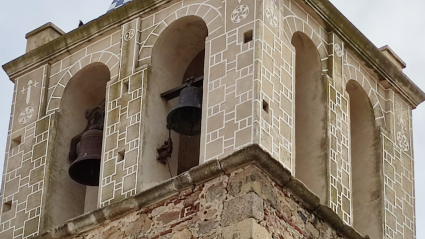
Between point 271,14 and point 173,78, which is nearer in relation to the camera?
point 271,14

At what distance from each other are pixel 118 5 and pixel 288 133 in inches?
157

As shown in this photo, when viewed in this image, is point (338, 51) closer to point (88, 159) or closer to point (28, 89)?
point (88, 159)

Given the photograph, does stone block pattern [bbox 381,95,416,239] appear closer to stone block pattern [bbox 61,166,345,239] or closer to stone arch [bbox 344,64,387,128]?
stone arch [bbox 344,64,387,128]

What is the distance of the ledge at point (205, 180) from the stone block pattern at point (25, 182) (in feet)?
2.99

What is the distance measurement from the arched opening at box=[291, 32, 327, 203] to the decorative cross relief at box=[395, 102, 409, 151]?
188 centimetres

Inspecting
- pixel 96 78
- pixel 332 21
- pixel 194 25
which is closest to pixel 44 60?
pixel 96 78

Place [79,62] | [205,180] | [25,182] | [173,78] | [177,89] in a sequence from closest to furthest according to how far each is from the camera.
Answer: [205,180]
[177,89]
[173,78]
[25,182]
[79,62]

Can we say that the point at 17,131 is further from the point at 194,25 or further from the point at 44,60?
the point at 194,25

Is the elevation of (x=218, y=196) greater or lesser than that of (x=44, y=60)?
lesser

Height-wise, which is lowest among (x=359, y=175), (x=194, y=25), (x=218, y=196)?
(x=218, y=196)

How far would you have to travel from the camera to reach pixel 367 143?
79.2 feet

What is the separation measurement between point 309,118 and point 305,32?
45.7 inches

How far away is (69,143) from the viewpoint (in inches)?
939

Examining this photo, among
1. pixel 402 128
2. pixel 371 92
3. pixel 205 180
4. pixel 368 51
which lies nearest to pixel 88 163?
pixel 205 180
